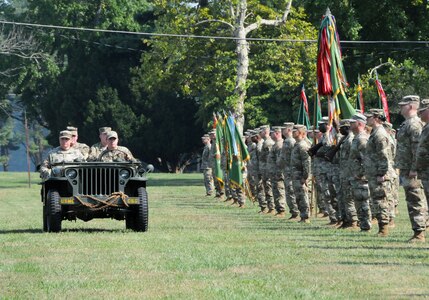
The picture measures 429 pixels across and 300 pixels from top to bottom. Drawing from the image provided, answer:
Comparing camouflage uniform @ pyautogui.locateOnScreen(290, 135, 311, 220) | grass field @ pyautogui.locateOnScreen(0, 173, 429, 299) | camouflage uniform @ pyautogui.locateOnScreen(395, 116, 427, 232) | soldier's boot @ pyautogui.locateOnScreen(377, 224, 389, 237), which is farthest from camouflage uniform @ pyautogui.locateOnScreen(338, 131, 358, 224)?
camouflage uniform @ pyautogui.locateOnScreen(395, 116, 427, 232)

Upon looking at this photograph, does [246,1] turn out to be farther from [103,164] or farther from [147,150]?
[103,164]

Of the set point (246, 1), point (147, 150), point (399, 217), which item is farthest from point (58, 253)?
point (147, 150)

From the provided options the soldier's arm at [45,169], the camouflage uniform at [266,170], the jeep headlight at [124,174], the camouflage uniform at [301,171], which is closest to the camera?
the jeep headlight at [124,174]

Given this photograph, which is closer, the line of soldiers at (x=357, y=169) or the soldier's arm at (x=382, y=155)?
the line of soldiers at (x=357, y=169)

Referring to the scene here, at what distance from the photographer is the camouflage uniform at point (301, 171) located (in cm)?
2523

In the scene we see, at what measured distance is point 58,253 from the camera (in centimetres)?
1736

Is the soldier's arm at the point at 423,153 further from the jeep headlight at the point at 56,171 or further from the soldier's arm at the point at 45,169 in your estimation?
the soldier's arm at the point at 45,169

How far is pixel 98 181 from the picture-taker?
21.8 meters

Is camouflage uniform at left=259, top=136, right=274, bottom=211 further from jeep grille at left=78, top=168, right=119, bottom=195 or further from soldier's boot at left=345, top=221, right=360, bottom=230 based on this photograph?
jeep grille at left=78, top=168, right=119, bottom=195

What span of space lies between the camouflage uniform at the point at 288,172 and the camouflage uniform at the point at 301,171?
74cm

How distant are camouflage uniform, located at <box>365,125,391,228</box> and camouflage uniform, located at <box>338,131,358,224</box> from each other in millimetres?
1398

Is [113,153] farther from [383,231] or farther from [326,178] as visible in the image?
[383,231]

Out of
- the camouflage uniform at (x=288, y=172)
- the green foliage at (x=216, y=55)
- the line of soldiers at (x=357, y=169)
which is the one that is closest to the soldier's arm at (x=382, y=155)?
the line of soldiers at (x=357, y=169)

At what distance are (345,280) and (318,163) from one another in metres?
12.0
